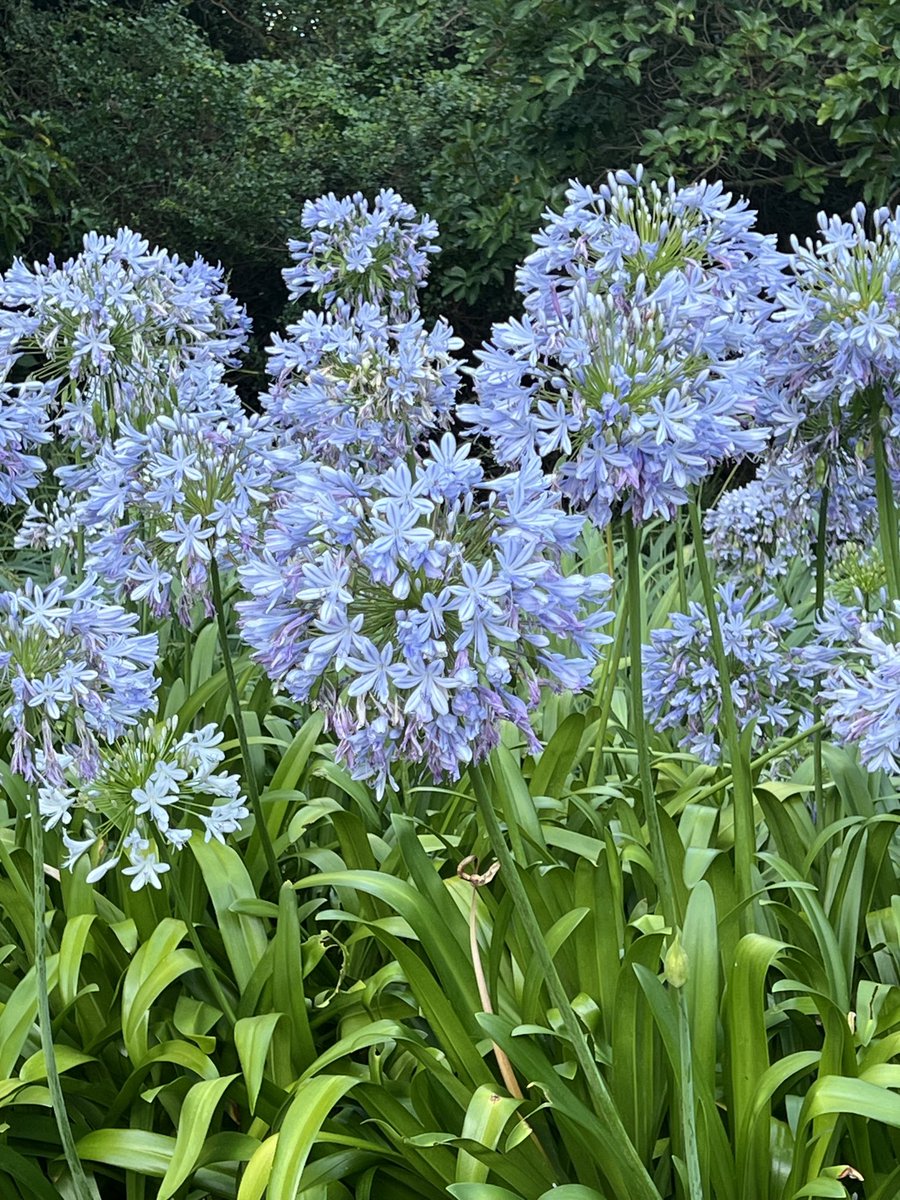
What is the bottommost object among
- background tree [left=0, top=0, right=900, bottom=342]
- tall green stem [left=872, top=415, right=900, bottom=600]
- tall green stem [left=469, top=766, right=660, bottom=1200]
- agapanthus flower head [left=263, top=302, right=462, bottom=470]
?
tall green stem [left=469, top=766, right=660, bottom=1200]

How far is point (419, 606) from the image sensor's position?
1.90 m

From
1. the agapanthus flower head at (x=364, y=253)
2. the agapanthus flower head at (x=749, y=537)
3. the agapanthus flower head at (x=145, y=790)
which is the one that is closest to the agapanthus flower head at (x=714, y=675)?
the agapanthus flower head at (x=749, y=537)

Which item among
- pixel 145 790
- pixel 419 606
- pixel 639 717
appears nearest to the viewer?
pixel 419 606

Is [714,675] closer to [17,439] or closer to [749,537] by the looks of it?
[749,537]

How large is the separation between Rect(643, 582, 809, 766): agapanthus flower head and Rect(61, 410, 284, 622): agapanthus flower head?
114 cm

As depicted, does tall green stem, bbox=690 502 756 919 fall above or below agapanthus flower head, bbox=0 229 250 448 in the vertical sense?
below

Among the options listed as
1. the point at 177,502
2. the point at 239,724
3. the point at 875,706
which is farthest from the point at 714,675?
the point at 177,502

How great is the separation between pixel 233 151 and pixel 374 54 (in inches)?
99.3

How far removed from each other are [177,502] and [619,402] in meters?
1.11

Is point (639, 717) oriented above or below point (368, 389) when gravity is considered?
below

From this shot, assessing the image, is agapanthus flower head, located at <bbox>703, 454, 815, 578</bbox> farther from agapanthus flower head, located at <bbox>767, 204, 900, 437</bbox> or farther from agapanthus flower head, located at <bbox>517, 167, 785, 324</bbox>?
agapanthus flower head, located at <bbox>517, 167, 785, 324</bbox>

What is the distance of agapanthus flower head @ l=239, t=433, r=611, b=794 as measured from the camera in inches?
71.8

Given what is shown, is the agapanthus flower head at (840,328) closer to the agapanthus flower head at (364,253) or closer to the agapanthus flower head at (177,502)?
the agapanthus flower head at (177,502)

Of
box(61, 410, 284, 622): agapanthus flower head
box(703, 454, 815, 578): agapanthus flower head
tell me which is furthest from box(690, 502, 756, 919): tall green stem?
box(703, 454, 815, 578): agapanthus flower head
